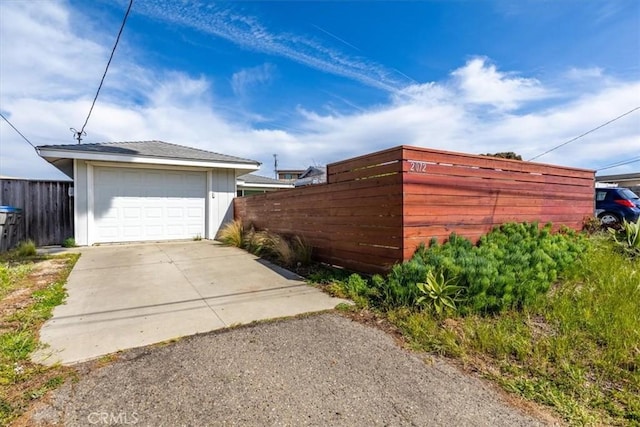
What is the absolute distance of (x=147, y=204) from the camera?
9.23m

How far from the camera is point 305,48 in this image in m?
8.95

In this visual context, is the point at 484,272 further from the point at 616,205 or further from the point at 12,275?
the point at 616,205

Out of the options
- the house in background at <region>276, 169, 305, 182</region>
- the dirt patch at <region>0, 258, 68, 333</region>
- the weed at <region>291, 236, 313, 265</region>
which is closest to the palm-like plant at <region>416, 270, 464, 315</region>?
the weed at <region>291, 236, 313, 265</region>

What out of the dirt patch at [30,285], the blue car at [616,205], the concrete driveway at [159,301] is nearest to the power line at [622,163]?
the blue car at [616,205]

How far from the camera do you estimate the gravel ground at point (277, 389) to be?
1.83 meters

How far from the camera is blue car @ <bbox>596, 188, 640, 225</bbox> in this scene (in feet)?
32.7

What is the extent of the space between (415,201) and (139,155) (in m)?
7.99

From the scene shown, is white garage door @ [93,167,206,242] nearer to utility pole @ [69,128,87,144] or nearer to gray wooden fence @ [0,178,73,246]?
gray wooden fence @ [0,178,73,246]

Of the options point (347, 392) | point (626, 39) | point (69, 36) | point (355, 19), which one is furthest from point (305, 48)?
point (347, 392)

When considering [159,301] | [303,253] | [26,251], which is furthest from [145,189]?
[159,301]

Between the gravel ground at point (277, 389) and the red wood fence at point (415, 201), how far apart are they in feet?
6.26

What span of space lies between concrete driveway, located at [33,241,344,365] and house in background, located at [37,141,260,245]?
2492 mm

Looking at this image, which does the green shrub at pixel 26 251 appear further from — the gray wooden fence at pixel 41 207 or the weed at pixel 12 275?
the gray wooden fence at pixel 41 207

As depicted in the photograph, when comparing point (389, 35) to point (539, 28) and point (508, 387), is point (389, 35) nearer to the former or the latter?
point (539, 28)
